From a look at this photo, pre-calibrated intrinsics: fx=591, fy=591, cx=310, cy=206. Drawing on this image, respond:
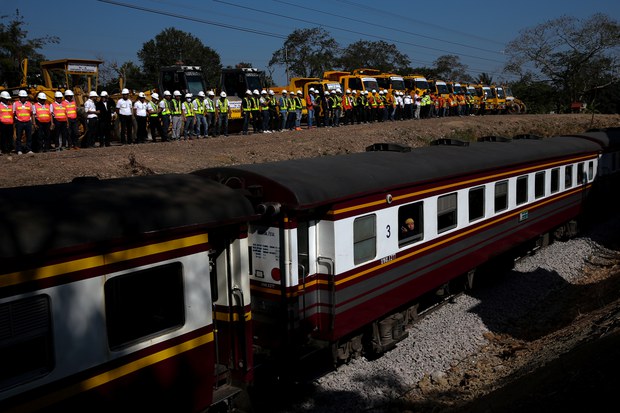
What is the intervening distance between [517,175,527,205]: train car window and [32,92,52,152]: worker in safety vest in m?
12.2

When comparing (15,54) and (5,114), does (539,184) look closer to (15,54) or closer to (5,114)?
(5,114)

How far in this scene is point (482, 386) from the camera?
8547 mm

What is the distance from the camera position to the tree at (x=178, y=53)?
70.7 meters

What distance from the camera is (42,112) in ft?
Answer: 52.3

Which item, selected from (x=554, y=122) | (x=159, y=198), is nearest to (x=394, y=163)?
(x=159, y=198)

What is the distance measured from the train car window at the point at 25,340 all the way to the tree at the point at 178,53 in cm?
6712

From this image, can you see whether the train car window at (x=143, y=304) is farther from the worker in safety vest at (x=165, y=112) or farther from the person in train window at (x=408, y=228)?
the worker in safety vest at (x=165, y=112)

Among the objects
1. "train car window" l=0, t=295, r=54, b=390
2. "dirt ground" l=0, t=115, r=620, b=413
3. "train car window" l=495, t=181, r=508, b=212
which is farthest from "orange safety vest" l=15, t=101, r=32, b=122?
"train car window" l=0, t=295, r=54, b=390

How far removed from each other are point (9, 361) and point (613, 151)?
1960 cm

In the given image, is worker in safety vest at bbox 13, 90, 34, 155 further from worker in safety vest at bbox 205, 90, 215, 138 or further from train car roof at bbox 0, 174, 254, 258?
train car roof at bbox 0, 174, 254, 258

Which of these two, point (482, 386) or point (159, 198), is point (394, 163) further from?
point (159, 198)

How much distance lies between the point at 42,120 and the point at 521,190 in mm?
12420

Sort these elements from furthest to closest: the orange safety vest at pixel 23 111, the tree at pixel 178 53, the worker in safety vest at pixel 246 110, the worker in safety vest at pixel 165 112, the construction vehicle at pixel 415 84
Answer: the tree at pixel 178 53, the construction vehicle at pixel 415 84, the worker in safety vest at pixel 246 110, the worker in safety vest at pixel 165 112, the orange safety vest at pixel 23 111

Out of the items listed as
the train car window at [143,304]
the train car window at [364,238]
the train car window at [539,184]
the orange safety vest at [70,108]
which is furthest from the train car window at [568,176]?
the orange safety vest at [70,108]
